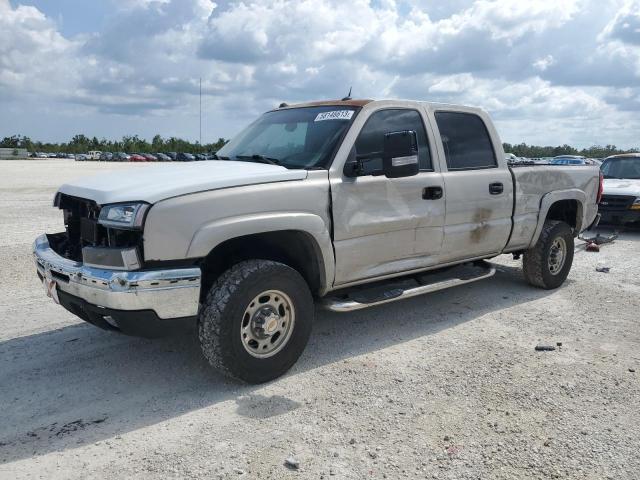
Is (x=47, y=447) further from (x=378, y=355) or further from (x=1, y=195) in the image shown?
(x=1, y=195)

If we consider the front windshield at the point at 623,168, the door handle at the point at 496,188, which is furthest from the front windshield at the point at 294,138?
the front windshield at the point at 623,168

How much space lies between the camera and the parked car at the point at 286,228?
3350mm

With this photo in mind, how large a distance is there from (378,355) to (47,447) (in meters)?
2.39

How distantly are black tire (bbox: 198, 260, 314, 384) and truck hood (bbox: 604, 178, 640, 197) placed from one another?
9477 millimetres

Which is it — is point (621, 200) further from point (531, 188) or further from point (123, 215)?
point (123, 215)

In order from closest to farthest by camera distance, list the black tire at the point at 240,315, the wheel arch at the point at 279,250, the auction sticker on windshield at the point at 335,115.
A: the black tire at the point at 240,315 < the wheel arch at the point at 279,250 < the auction sticker on windshield at the point at 335,115

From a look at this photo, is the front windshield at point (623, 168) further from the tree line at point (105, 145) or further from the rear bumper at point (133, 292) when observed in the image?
the tree line at point (105, 145)

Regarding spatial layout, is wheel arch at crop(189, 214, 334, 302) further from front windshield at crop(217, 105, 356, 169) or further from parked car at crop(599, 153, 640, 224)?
parked car at crop(599, 153, 640, 224)

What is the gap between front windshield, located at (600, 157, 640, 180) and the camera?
40.4ft

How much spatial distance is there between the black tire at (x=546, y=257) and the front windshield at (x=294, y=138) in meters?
3.02

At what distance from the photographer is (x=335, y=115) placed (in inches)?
176

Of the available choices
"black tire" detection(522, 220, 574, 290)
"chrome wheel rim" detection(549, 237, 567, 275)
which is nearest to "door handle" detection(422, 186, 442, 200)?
"black tire" detection(522, 220, 574, 290)

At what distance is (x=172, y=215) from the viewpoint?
3.30 meters

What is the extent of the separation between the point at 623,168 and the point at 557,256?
24.8 ft
